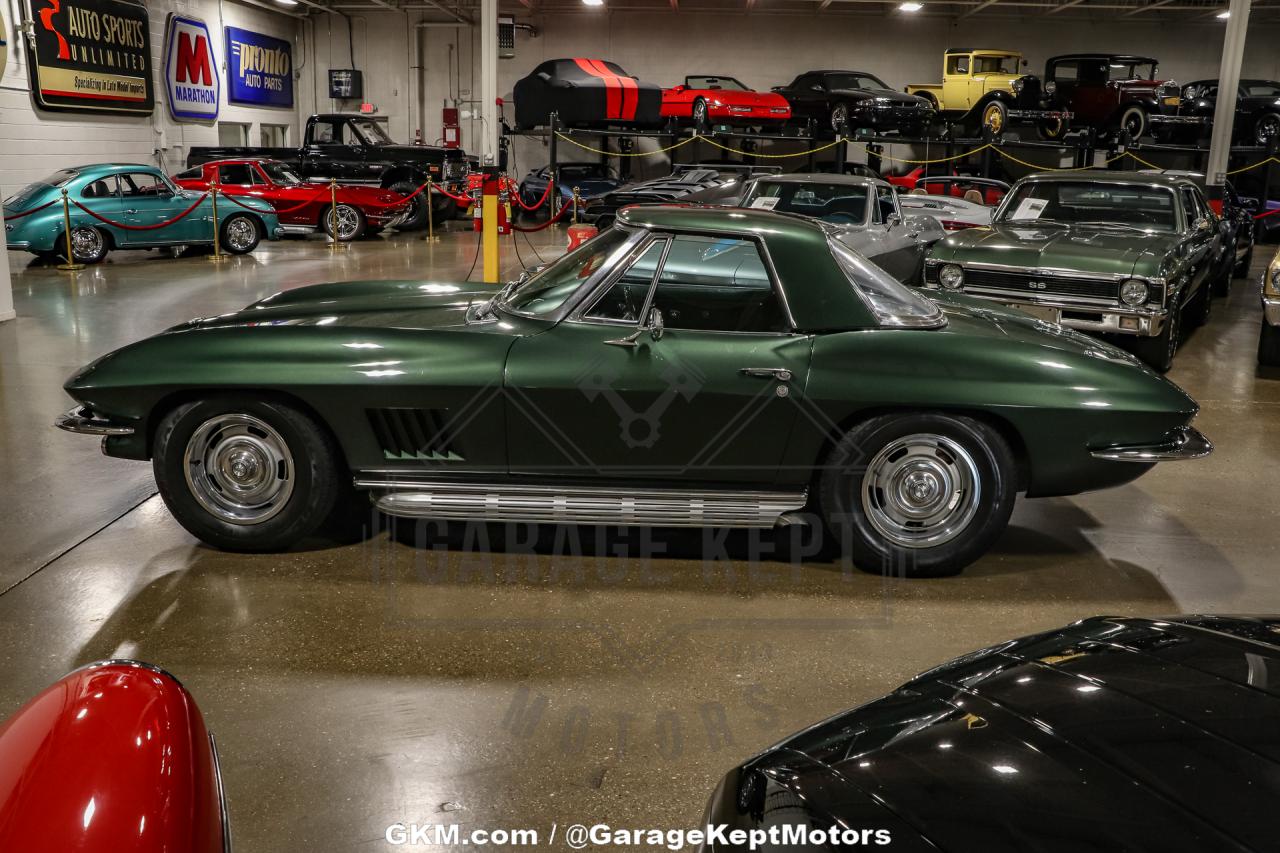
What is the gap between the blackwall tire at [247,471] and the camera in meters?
4.05

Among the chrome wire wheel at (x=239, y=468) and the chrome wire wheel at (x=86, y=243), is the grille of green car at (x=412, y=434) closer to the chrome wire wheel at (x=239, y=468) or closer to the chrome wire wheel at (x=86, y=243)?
the chrome wire wheel at (x=239, y=468)

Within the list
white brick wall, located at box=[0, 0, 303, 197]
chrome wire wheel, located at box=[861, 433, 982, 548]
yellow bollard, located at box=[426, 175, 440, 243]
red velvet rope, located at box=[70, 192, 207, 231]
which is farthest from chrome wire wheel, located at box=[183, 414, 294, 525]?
yellow bollard, located at box=[426, 175, 440, 243]

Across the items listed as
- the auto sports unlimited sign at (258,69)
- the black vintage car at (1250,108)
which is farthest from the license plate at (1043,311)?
the auto sports unlimited sign at (258,69)

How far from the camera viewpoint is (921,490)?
161 inches

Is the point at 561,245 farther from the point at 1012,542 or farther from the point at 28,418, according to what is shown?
the point at 1012,542

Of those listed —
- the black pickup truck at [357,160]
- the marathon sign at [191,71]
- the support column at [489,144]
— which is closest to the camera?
the support column at [489,144]

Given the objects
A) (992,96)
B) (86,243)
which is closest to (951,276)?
(86,243)

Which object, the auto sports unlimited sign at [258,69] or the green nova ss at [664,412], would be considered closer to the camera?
the green nova ss at [664,412]

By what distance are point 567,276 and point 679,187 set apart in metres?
11.7

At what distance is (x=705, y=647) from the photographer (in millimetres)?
3547

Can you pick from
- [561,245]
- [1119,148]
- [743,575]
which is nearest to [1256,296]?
[1119,148]

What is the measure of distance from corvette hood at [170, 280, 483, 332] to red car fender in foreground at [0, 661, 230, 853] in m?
2.58

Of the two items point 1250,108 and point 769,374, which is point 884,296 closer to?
point 769,374

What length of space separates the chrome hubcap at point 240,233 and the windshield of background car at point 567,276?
1226 centimetres
